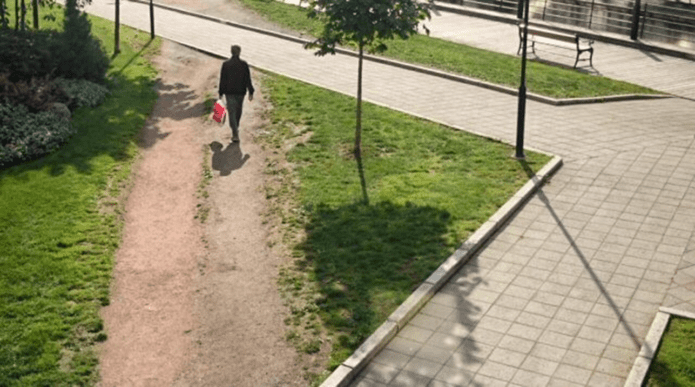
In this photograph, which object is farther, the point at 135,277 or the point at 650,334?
the point at 135,277

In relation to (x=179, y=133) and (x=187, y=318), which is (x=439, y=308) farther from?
(x=179, y=133)

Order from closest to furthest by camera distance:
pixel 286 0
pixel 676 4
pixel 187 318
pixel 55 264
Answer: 1. pixel 187 318
2. pixel 55 264
3. pixel 286 0
4. pixel 676 4

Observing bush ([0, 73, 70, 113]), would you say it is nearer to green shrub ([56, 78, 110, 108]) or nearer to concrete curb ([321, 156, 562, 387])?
green shrub ([56, 78, 110, 108])

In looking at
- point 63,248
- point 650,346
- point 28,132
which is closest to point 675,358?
point 650,346

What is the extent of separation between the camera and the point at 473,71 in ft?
74.0

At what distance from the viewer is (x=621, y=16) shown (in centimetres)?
3284

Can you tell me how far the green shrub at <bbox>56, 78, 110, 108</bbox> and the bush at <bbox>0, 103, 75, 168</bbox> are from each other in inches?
58.2

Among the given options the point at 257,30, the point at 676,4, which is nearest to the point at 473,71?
the point at 257,30

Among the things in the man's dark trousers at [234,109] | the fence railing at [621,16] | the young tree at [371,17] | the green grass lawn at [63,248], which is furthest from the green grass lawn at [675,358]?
the fence railing at [621,16]

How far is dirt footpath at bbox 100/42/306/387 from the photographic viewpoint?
9625 millimetres

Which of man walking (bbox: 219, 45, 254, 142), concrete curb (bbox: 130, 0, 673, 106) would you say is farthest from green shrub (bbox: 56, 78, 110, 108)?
concrete curb (bbox: 130, 0, 673, 106)

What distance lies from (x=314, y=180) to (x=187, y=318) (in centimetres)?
469

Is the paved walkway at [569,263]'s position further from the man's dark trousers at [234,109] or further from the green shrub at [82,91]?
the green shrub at [82,91]

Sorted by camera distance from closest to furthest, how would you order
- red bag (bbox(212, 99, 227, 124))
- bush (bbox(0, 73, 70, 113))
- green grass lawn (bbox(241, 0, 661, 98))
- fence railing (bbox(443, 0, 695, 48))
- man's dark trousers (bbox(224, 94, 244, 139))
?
man's dark trousers (bbox(224, 94, 244, 139))
bush (bbox(0, 73, 70, 113))
red bag (bbox(212, 99, 227, 124))
green grass lawn (bbox(241, 0, 661, 98))
fence railing (bbox(443, 0, 695, 48))
